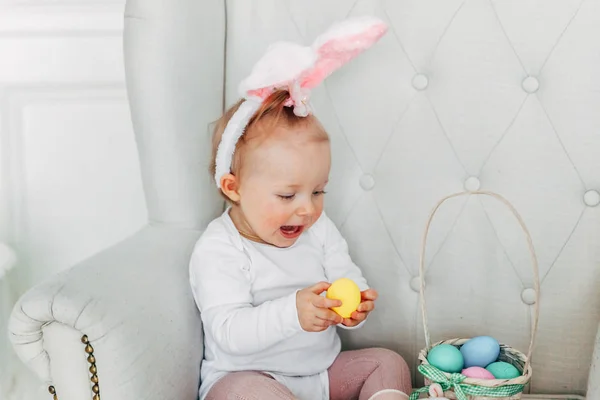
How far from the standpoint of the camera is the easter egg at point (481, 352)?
106cm

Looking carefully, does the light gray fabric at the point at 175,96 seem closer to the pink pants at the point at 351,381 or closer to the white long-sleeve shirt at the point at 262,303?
the white long-sleeve shirt at the point at 262,303

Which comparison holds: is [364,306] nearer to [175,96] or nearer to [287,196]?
[287,196]

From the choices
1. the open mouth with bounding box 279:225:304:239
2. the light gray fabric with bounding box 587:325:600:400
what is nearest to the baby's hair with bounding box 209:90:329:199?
the open mouth with bounding box 279:225:304:239

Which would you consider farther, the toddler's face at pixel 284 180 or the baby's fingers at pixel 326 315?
the toddler's face at pixel 284 180

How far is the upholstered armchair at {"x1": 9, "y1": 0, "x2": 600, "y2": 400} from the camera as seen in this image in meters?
1.20

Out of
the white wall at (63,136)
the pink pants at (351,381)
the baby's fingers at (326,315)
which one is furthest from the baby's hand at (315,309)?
the white wall at (63,136)

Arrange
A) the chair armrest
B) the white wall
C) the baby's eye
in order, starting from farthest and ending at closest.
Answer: the white wall
the baby's eye
the chair armrest

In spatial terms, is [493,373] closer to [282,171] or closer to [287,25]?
[282,171]

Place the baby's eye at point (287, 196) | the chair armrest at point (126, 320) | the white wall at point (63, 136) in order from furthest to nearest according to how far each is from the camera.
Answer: the white wall at point (63, 136) → the baby's eye at point (287, 196) → the chair armrest at point (126, 320)

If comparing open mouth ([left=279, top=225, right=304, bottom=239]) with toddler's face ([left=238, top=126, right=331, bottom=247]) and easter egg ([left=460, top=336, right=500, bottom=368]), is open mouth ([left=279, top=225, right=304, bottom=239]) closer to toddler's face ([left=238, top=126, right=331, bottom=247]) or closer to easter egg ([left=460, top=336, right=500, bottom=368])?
toddler's face ([left=238, top=126, right=331, bottom=247])

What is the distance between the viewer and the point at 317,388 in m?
1.16

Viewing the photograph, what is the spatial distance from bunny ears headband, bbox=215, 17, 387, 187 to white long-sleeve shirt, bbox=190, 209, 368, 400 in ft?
0.47

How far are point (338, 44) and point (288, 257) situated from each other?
355mm

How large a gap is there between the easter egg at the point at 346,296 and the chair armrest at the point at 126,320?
24 centimetres
